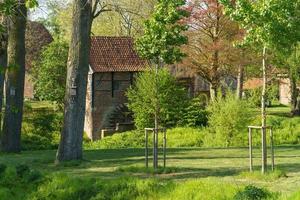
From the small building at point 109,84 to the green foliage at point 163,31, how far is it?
14.9 metres

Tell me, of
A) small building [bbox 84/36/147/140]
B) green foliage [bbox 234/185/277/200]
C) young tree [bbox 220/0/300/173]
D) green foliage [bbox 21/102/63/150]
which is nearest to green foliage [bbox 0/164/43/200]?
green foliage [bbox 234/185/277/200]

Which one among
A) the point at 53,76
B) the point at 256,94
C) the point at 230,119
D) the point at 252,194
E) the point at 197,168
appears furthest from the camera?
the point at 53,76

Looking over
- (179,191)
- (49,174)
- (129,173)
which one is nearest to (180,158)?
(129,173)

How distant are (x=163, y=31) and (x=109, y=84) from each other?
60.5 feet

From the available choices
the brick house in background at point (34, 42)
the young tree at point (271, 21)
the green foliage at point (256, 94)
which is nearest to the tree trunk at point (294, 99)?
the green foliage at point (256, 94)

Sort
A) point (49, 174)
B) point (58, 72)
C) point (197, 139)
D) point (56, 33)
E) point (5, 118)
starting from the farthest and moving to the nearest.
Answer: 1. point (56, 33)
2. point (58, 72)
3. point (197, 139)
4. point (5, 118)
5. point (49, 174)

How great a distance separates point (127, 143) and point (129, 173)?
63.7 ft

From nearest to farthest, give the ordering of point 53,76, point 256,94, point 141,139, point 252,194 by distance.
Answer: point 252,194, point 256,94, point 141,139, point 53,76

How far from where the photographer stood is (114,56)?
132ft

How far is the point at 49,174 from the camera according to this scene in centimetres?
1306

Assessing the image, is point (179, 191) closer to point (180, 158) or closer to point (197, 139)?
point (180, 158)

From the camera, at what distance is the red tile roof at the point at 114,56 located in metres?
39.2

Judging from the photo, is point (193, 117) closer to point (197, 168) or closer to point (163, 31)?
point (163, 31)

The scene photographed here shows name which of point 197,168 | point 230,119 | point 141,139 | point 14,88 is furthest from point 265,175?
point 141,139
